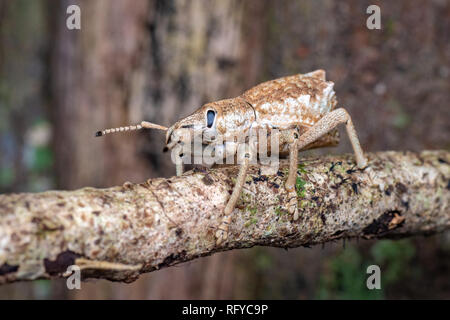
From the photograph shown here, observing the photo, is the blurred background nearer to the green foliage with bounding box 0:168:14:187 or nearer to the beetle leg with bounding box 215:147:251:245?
the green foliage with bounding box 0:168:14:187

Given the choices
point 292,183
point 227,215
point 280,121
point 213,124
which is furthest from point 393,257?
point 227,215

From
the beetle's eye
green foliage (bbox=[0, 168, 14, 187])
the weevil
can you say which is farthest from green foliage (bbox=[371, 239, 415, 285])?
green foliage (bbox=[0, 168, 14, 187])

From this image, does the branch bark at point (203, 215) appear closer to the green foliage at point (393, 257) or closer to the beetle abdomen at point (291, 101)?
the beetle abdomen at point (291, 101)

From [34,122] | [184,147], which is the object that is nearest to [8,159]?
[34,122]

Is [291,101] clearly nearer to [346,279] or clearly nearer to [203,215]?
[203,215]

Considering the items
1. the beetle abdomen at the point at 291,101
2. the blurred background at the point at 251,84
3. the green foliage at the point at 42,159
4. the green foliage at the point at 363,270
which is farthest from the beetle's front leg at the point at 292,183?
the green foliage at the point at 42,159
